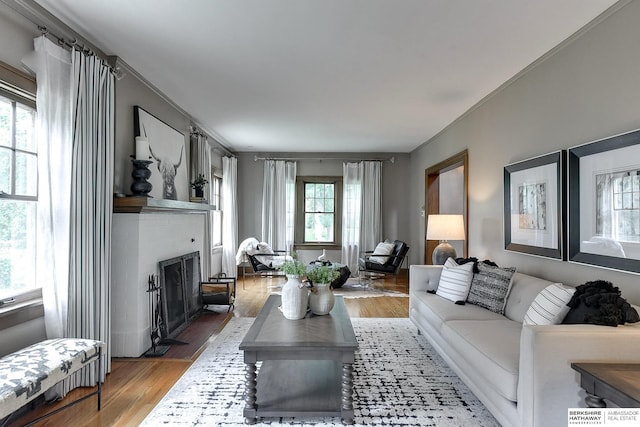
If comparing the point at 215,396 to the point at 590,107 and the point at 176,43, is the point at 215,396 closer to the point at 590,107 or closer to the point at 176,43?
the point at 176,43

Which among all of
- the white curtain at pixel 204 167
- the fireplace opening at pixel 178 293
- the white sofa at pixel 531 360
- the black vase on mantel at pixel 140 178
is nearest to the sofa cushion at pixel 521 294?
the white sofa at pixel 531 360

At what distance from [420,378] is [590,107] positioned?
2.40 metres

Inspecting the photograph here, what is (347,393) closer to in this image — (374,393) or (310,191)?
(374,393)

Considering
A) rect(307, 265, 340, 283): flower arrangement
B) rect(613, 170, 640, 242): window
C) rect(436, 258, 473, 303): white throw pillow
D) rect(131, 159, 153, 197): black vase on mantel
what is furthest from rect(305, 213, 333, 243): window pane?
rect(613, 170, 640, 242): window

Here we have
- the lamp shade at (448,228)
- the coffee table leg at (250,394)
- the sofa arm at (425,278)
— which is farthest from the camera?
the lamp shade at (448,228)

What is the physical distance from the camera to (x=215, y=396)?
2.59 metres

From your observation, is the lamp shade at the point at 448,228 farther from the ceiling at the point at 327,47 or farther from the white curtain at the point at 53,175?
the white curtain at the point at 53,175

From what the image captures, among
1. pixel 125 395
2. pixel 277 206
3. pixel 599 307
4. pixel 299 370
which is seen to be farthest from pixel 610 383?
pixel 277 206

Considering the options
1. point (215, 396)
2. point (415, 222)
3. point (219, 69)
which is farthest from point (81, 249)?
point (415, 222)

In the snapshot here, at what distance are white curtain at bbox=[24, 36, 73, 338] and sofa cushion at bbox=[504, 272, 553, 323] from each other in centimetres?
335

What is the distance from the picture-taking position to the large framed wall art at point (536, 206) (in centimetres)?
300

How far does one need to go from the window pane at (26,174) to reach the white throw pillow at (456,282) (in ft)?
11.6

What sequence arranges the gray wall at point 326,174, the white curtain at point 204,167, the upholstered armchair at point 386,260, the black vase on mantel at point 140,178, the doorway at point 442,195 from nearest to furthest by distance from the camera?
1. the black vase on mantel at point 140,178
2. the white curtain at point 204,167
3. the upholstered armchair at point 386,260
4. the doorway at point 442,195
5. the gray wall at point 326,174

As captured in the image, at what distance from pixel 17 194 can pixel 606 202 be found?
3.96m
